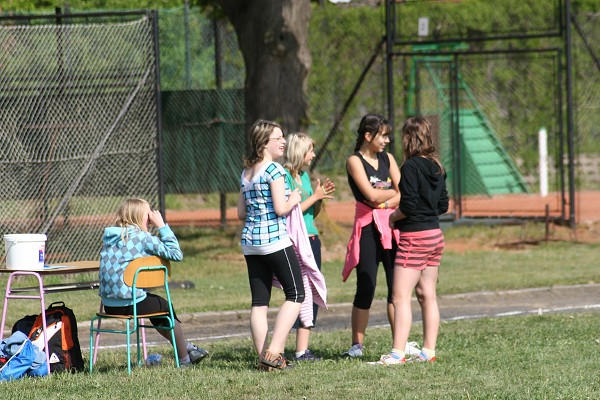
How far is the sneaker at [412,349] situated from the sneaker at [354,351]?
359mm

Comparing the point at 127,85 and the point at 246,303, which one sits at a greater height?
the point at 127,85

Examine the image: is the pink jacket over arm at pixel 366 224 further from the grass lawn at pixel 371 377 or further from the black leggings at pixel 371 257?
the grass lawn at pixel 371 377

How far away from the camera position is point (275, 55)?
51.0 ft

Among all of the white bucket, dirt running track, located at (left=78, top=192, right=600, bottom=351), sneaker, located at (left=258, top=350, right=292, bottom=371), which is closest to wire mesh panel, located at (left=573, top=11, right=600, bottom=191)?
dirt running track, located at (left=78, top=192, right=600, bottom=351)

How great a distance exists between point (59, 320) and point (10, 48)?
17.9ft

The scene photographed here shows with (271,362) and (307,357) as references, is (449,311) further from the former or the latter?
(271,362)

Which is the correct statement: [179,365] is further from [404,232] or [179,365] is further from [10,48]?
[10,48]

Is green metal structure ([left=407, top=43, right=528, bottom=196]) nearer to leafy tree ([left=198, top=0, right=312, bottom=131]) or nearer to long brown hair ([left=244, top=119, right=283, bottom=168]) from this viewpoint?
leafy tree ([left=198, top=0, right=312, bottom=131])

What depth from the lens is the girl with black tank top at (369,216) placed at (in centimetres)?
840

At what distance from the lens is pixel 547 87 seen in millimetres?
24016

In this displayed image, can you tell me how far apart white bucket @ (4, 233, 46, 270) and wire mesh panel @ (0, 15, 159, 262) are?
4113mm

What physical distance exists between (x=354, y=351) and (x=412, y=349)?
44cm

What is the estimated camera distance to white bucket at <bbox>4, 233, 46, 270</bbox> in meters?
8.11

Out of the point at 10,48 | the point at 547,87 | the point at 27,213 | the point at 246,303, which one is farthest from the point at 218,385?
the point at 547,87
